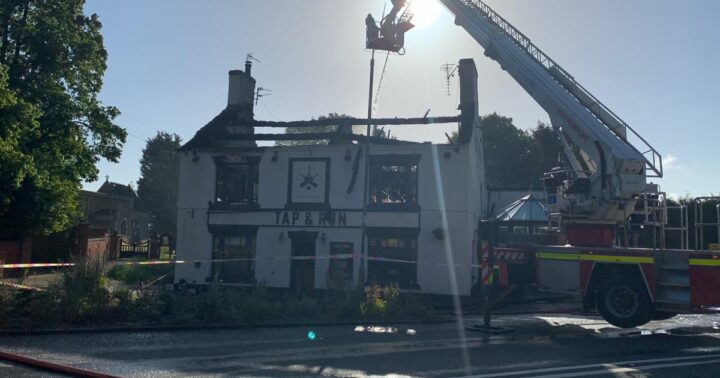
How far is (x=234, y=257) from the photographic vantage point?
73.2 ft

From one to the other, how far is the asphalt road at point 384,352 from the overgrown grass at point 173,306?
1.03 m

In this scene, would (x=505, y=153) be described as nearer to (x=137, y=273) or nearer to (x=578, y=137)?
(x=137, y=273)

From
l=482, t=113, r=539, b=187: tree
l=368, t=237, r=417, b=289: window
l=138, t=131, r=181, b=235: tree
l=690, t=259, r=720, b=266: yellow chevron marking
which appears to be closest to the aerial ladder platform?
l=690, t=259, r=720, b=266: yellow chevron marking

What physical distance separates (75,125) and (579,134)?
2035 cm

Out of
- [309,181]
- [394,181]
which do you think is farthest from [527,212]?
[309,181]

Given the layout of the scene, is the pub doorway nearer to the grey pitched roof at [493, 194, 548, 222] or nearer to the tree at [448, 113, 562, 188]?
the grey pitched roof at [493, 194, 548, 222]

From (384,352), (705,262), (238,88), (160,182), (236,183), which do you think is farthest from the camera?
(160,182)

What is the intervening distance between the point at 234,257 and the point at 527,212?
13.5 meters

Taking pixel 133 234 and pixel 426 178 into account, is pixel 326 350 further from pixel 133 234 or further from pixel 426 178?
pixel 133 234

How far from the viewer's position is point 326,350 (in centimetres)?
1002

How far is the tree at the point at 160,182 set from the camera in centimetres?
6556

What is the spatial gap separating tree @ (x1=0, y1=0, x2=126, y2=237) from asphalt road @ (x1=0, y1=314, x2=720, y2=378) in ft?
44.9

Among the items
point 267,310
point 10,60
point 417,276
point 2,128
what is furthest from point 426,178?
point 10,60

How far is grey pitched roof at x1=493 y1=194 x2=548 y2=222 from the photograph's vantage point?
1032 inches
